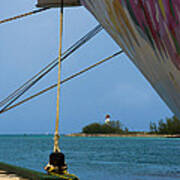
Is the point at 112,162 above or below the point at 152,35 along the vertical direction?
above

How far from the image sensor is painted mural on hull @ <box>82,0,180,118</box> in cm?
243

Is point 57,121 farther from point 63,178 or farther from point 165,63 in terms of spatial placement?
point 165,63

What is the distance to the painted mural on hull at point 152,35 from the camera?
243 cm

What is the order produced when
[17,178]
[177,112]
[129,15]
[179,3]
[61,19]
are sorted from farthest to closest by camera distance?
[17,178] < [61,19] < [177,112] < [129,15] < [179,3]

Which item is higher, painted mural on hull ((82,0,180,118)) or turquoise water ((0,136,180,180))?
turquoise water ((0,136,180,180))

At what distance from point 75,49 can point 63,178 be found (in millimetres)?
2118

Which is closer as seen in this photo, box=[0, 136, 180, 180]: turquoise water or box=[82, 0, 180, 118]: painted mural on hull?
box=[82, 0, 180, 118]: painted mural on hull

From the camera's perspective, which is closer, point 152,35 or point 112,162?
point 152,35

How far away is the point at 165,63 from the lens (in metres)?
2.71

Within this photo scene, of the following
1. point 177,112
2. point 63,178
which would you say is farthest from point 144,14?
point 63,178

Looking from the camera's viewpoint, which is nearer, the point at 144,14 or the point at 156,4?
the point at 156,4

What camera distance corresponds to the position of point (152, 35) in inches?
106

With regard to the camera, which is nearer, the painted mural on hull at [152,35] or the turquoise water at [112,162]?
the painted mural on hull at [152,35]

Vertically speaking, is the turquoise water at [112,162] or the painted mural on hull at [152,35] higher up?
the turquoise water at [112,162]
